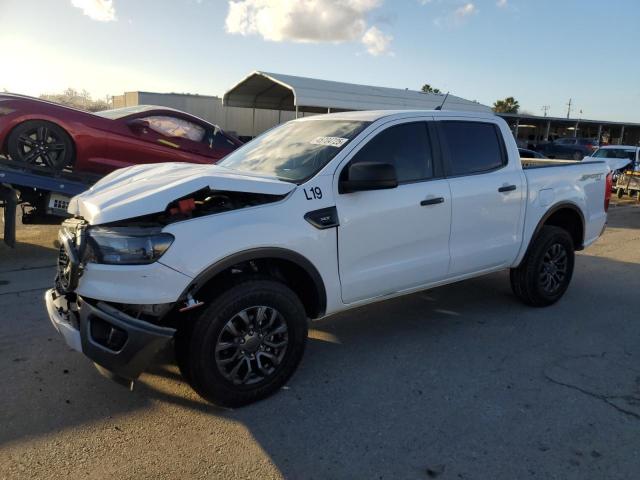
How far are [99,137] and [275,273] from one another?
17.0ft

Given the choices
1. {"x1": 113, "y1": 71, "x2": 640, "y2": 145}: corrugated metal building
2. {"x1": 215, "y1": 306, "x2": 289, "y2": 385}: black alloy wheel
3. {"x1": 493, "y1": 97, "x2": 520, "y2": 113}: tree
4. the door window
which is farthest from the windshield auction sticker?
{"x1": 493, "y1": 97, "x2": 520, "y2": 113}: tree

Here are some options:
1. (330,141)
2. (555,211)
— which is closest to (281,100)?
(555,211)

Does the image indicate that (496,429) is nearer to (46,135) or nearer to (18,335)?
(18,335)

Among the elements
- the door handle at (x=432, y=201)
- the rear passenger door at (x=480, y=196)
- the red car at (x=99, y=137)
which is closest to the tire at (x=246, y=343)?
the door handle at (x=432, y=201)

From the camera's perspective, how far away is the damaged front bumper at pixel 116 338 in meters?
2.91

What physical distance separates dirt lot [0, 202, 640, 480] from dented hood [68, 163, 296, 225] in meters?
1.23

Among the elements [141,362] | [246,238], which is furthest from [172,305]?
[246,238]

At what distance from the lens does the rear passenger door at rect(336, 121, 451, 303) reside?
372 centimetres

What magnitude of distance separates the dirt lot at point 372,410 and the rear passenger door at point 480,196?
27.7 inches

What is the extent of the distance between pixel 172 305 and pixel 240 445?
877 mm

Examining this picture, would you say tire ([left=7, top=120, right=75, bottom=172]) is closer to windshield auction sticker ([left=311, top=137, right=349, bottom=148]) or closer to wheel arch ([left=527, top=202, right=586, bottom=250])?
windshield auction sticker ([left=311, top=137, right=349, bottom=148])

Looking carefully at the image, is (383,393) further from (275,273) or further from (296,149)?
(296,149)

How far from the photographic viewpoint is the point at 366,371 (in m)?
3.93

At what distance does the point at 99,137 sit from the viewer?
7.62 m
